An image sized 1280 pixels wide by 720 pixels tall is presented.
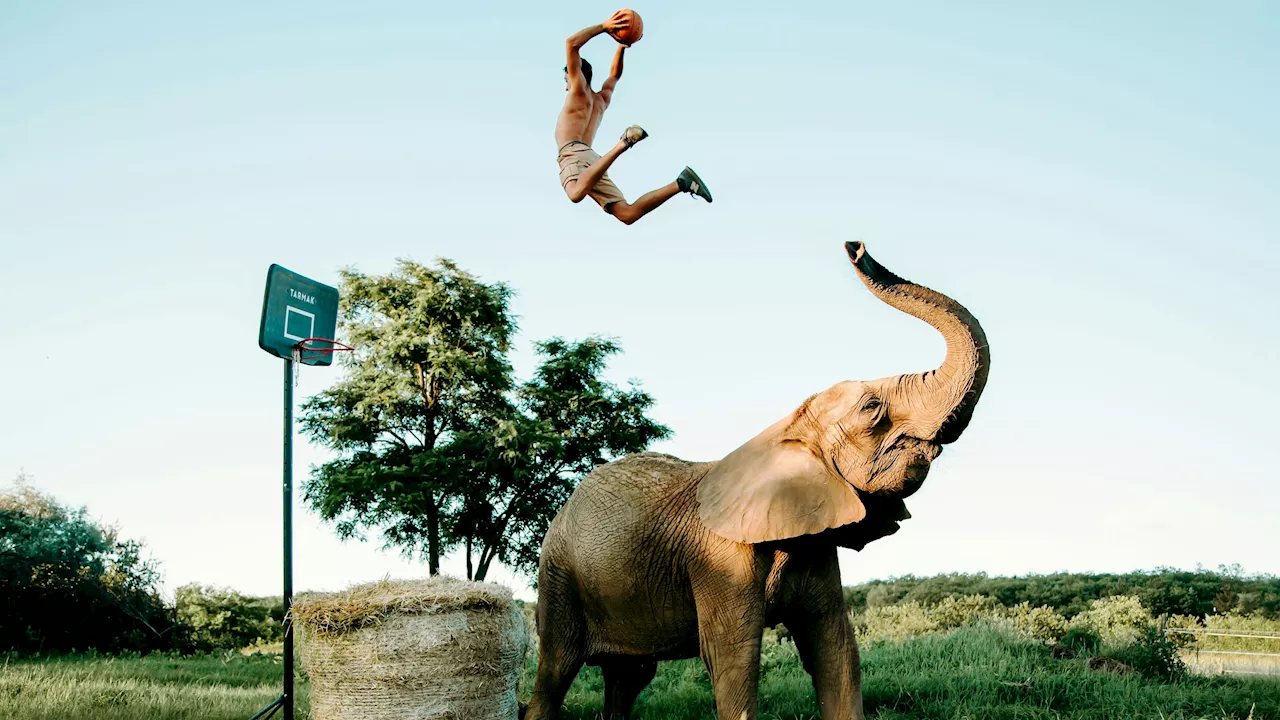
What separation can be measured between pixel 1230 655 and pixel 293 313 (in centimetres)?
1269

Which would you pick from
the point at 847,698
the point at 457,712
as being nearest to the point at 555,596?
the point at 457,712

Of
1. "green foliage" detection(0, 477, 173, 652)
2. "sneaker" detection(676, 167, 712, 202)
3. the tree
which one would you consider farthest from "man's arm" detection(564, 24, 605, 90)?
the tree

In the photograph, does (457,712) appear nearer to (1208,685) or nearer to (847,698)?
(847,698)

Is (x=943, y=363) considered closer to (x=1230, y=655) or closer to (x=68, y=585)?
(x=1230, y=655)

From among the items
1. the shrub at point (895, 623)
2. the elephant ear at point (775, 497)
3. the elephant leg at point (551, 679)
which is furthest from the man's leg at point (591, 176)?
the shrub at point (895, 623)

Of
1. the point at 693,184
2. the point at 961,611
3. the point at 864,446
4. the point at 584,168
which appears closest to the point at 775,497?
the point at 864,446

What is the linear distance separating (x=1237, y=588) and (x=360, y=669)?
49.3ft

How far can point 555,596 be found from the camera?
675 centimetres

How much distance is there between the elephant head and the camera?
5223mm

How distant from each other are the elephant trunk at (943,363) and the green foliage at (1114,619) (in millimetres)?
6848

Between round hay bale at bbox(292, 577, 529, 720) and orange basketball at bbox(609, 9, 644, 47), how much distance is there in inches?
137

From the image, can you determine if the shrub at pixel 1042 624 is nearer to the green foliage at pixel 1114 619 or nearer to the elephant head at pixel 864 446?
the green foliage at pixel 1114 619

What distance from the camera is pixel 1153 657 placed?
1003 centimetres

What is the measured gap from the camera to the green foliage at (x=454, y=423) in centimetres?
2758
